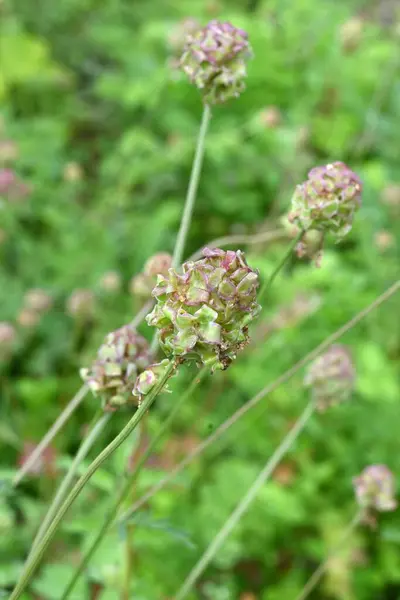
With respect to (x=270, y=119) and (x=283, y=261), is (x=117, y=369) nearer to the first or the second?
(x=283, y=261)

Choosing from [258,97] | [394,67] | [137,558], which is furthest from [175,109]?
[137,558]

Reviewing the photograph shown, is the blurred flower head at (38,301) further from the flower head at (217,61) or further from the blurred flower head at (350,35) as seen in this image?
the blurred flower head at (350,35)

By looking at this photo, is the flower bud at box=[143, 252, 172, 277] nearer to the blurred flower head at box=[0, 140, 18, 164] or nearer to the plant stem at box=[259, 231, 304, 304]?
the plant stem at box=[259, 231, 304, 304]

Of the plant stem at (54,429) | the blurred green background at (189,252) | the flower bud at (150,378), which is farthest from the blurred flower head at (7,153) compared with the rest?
the flower bud at (150,378)

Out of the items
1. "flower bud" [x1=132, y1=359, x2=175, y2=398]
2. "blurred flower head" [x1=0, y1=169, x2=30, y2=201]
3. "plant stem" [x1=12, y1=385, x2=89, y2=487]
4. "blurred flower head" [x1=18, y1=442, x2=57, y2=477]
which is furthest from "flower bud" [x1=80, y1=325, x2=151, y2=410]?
"blurred flower head" [x1=0, y1=169, x2=30, y2=201]

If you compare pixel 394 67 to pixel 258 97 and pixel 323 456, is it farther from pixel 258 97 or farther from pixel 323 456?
pixel 323 456
